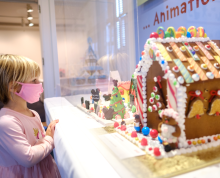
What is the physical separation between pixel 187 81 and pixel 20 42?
7465 mm

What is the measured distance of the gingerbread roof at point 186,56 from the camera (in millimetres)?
743

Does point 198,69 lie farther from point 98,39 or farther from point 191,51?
point 98,39

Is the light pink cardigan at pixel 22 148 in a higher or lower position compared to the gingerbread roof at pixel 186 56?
lower

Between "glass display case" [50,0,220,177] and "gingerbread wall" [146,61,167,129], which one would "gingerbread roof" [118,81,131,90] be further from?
"gingerbread wall" [146,61,167,129]

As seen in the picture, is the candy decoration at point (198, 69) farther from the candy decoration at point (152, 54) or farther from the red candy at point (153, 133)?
the red candy at point (153, 133)

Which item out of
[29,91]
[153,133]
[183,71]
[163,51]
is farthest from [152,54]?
[29,91]

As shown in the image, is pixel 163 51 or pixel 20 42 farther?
pixel 20 42

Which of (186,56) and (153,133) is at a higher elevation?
(186,56)

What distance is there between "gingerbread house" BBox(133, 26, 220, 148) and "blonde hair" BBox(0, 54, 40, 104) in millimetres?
620

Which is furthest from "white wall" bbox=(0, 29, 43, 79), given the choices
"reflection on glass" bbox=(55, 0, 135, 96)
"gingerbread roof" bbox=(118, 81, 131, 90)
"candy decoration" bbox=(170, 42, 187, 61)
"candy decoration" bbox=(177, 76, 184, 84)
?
"candy decoration" bbox=(177, 76, 184, 84)

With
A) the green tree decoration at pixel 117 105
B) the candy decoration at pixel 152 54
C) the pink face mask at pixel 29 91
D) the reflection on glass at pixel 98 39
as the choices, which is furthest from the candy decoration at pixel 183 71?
the reflection on glass at pixel 98 39

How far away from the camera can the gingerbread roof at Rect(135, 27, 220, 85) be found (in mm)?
743

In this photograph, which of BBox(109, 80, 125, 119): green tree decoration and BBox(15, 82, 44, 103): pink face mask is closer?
BBox(15, 82, 44, 103): pink face mask

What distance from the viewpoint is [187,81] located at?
0.72 meters
